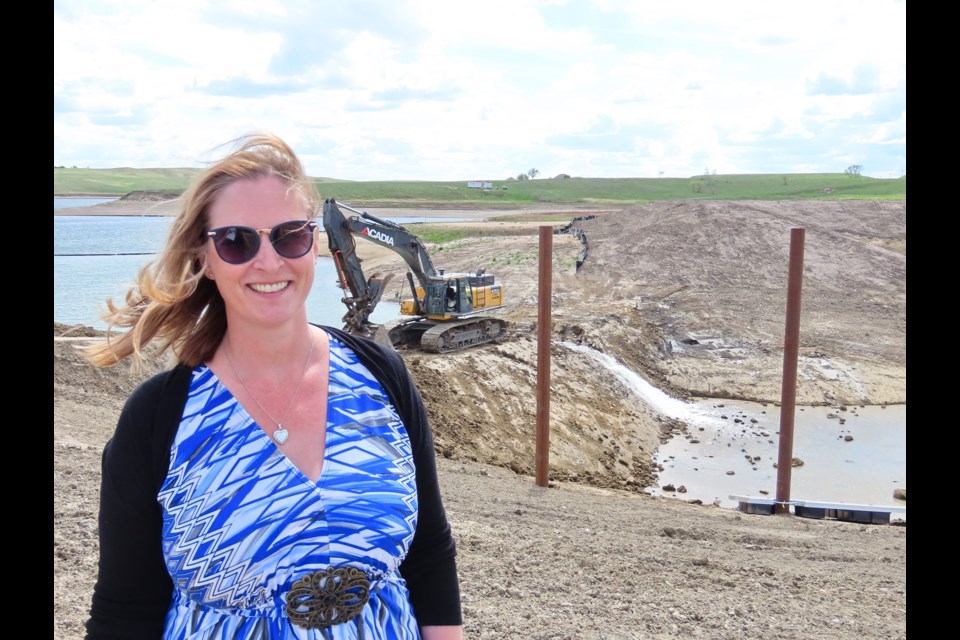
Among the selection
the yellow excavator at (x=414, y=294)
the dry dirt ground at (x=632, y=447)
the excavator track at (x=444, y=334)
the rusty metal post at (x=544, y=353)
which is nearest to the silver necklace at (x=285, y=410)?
the dry dirt ground at (x=632, y=447)

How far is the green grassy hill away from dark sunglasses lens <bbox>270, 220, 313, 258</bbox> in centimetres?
10473

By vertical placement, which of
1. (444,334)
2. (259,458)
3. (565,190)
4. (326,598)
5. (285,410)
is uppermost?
(565,190)

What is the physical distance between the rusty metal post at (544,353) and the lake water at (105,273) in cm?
529

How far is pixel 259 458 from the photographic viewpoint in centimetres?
211

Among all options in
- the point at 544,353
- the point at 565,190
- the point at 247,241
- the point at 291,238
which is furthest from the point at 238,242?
the point at 565,190

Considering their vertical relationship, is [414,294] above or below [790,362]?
above

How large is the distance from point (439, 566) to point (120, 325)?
3.79ft

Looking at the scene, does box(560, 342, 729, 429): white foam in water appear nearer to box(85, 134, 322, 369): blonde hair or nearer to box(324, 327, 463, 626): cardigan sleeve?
box(324, 327, 463, 626): cardigan sleeve

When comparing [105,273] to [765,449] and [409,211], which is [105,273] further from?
[409,211]

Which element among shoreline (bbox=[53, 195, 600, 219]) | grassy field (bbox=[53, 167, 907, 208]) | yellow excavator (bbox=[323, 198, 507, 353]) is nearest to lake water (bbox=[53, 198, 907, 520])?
yellow excavator (bbox=[323, 198, 507, 353])

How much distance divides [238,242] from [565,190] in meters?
148

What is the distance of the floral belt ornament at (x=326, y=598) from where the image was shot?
207cm

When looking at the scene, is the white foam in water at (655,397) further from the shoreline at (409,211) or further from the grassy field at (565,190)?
the grassy field at (565,190)
